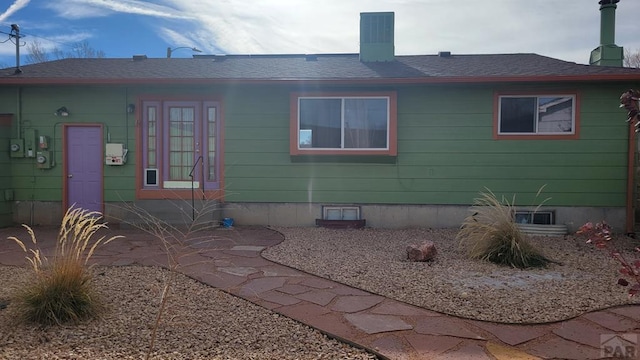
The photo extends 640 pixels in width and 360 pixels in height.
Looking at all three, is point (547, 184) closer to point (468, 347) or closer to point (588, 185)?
point (588, 185)

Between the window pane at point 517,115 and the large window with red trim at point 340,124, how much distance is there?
2.07m

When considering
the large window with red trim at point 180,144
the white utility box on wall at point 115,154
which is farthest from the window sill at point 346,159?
the white utility box on wall at point 115,154

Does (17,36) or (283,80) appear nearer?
(283,80)

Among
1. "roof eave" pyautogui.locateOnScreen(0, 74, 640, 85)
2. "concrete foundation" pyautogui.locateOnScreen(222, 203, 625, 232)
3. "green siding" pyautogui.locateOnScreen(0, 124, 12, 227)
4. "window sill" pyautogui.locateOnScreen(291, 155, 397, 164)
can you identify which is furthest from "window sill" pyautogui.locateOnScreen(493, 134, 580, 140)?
"green siding" pyautogui.locateOnScreen(0, 124, 12, 227)

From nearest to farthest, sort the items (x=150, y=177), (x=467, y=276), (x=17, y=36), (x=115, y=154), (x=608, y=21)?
(x=467, y=276) → (x=115, y=154) → (x=150, y=177) → (x=17, y=36) → (x=608, y=21)

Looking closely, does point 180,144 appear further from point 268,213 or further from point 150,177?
point 268,213

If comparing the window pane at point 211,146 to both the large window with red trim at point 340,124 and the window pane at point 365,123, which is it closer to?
the large window with red trim at point 340,124

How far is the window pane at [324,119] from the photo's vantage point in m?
7.11

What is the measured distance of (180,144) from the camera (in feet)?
24.1

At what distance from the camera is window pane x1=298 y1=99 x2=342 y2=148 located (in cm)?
711

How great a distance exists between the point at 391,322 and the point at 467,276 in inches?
62.4

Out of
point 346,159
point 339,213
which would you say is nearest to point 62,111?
point 346,159

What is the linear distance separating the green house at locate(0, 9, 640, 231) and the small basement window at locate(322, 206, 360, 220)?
27mm

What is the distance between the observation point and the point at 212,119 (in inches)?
289
